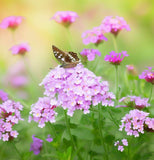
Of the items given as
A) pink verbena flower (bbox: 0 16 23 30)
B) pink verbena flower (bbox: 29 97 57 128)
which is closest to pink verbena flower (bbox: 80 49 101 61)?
pink verbena flower (bbox: 29 97 57 128)

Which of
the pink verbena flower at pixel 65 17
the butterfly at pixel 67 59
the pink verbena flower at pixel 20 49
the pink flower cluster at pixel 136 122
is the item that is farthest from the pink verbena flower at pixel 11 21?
the pink flower cluster at pixel 136 122

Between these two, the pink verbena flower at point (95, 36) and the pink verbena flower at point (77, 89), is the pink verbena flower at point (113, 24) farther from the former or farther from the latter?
the pink verbena flower at point (77, 89)

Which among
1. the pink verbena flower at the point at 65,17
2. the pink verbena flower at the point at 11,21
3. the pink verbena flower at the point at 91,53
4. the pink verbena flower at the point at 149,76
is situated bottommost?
the pink verbena flower at the point at 149,76

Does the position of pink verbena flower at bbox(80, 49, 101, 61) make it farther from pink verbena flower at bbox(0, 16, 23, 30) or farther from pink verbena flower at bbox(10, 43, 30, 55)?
pink verbena flower at bbox(0, 16, 23, 30)

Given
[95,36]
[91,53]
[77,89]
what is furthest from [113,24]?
[77,89]

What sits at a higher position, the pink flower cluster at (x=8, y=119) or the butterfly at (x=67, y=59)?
the butterfly at (x=67, y=59)
